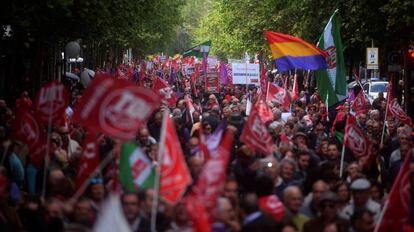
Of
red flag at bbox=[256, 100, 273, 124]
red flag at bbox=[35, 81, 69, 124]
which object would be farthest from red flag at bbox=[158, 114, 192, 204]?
red flag at bbox=[256, 100, 273, 124]

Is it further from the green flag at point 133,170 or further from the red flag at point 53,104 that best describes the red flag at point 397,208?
the red flag at point 53,104

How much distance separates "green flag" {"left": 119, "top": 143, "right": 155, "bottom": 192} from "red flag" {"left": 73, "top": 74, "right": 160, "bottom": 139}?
253 mm

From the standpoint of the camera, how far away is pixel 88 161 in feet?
37.7

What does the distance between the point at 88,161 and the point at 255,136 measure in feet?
8.67

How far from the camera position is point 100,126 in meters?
10.6

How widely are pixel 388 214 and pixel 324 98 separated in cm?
924

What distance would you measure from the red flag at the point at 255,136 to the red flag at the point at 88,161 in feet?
7.70

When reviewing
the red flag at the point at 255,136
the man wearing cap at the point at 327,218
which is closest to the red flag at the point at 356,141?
the red flag at the point at 255,136

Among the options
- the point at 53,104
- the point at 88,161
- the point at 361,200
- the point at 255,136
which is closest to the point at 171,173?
the point at 88,161

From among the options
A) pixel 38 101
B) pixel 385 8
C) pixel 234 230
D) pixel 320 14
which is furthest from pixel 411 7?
pixel 234 230

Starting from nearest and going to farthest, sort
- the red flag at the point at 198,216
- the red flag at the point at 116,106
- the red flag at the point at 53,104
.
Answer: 1. the red flag at the point at 198,216
2. the red flag at the point at 116,106
3. the red flag at the point at 53,104

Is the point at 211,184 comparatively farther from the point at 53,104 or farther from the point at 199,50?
the point at 199,50

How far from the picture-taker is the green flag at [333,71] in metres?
18.5

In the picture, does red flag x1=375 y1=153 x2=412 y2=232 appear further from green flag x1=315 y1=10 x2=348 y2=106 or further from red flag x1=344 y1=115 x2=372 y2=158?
green flag x1=315 y1=10 x2=348 y2=106
